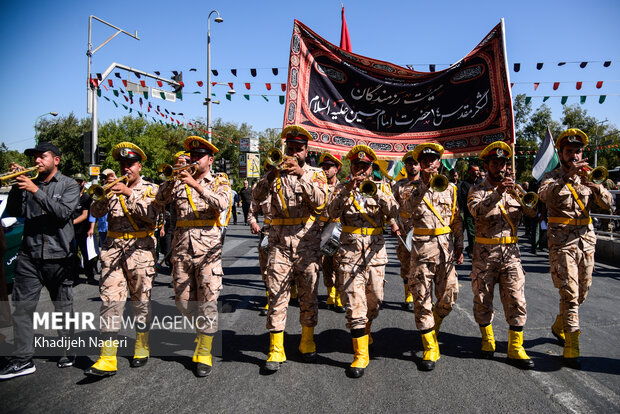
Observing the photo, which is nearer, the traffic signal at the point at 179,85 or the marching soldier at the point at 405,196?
the marching soldier at the point at 405,196

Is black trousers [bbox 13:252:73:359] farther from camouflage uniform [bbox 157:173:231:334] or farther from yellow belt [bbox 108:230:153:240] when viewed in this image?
camouflage uniform [bbox 157:173:231:334]

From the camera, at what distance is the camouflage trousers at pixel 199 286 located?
4.17 m

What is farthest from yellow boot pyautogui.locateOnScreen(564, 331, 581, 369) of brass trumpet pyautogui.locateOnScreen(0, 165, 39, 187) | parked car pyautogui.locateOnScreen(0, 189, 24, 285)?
parked car pyautogui.locateOnScreen(0, 189, 24, 285)

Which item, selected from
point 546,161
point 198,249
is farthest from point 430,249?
point 546,161

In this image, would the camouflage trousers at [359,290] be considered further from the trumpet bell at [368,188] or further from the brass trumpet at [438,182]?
the brass trumpet at [438,182]

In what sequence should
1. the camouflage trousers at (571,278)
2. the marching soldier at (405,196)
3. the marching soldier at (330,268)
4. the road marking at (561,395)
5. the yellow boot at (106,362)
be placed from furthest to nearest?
the marching soldier at (330,268) → the marching soldier at (405,196) → the camouflage trousers at (571,278) → the yellow boot at (106,362) → the road marking at (561,395)

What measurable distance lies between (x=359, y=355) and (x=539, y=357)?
1.94 meters

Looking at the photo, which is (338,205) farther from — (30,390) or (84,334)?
(84,334)

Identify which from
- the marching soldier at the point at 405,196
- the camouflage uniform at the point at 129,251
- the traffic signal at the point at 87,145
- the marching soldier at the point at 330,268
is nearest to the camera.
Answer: the camouflage uniform at the point at 129,251

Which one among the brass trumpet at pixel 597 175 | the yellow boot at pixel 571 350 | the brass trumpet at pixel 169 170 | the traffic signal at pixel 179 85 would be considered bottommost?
the yellow boot at pixel 571 350

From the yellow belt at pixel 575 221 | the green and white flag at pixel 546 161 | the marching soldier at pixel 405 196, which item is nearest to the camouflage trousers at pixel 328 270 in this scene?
the marching soldier at pixel 405 196

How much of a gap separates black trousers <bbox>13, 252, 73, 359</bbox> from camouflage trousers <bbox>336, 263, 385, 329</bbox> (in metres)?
2.89

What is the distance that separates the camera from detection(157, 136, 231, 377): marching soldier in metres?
4.15

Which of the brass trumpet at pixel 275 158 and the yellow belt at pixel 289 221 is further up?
the brass trumpet at pixel 275 158
